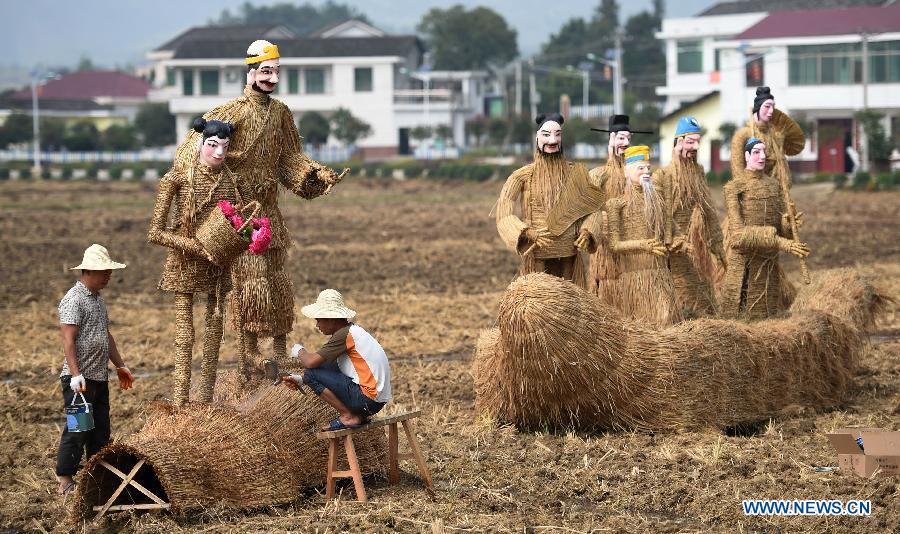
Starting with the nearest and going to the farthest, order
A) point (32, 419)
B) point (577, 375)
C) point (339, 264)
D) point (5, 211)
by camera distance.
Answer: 1. point (577, 375)
2. point (32, 419)
3. point (339, 264)
4. point (5, 211)

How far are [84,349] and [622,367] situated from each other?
387 cm

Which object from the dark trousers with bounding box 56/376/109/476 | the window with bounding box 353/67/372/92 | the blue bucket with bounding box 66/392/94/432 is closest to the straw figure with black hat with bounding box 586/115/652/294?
the dark trousers with bounding box 56/376/109/476

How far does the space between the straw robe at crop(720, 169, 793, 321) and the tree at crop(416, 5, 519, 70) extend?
100123 millimetres

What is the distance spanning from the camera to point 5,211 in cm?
3681

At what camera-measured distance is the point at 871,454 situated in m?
9.36

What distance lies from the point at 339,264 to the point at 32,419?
38.3 feet

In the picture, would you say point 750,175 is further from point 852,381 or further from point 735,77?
point 735,77

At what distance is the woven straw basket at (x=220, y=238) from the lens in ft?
31.2

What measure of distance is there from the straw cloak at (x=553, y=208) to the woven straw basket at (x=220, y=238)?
2.48m

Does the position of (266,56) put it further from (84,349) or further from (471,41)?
(471,41)

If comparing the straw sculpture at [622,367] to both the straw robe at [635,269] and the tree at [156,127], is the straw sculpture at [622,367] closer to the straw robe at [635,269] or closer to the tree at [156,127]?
the straw robe at [635,269]

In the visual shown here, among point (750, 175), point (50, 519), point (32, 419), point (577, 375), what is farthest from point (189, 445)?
point (750, 175)

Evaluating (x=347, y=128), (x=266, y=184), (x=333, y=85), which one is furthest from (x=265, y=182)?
(x=333, y=85)

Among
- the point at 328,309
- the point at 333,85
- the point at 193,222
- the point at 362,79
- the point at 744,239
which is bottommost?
the point at 328,309
